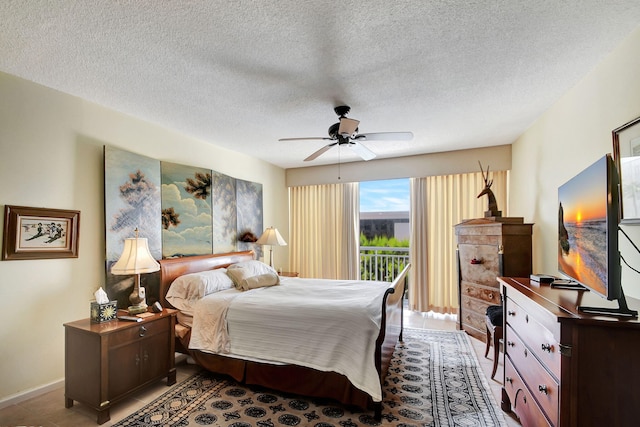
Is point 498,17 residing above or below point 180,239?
above

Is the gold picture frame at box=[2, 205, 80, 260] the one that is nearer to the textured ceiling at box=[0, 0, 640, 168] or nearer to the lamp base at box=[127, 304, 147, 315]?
the lamp base at box=[127, 304, 147, 315]

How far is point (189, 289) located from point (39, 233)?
1.30 m

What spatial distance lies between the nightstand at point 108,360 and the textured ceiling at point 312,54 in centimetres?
196

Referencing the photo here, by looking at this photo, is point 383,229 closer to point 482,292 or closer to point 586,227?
point 482,292

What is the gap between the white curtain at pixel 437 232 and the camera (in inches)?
187

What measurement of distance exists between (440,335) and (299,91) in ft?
11.1

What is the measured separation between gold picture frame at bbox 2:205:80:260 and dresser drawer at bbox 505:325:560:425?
354cm

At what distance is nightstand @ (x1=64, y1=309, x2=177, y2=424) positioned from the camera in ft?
7.13

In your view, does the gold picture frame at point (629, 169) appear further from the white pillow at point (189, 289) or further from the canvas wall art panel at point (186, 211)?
the canvas wall art panel at point (186, 211)

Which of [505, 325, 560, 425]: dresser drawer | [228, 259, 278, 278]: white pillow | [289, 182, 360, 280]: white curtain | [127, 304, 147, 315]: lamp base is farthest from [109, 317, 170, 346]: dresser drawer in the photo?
[289, 182, 360, 280]: white curtain

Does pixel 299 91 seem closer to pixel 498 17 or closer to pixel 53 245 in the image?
pixel 498 17

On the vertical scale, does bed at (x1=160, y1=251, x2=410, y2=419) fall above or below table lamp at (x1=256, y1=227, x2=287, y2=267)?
below

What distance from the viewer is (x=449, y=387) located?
8.65ft

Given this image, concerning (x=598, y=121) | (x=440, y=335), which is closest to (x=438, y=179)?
(x=440, y=335)
